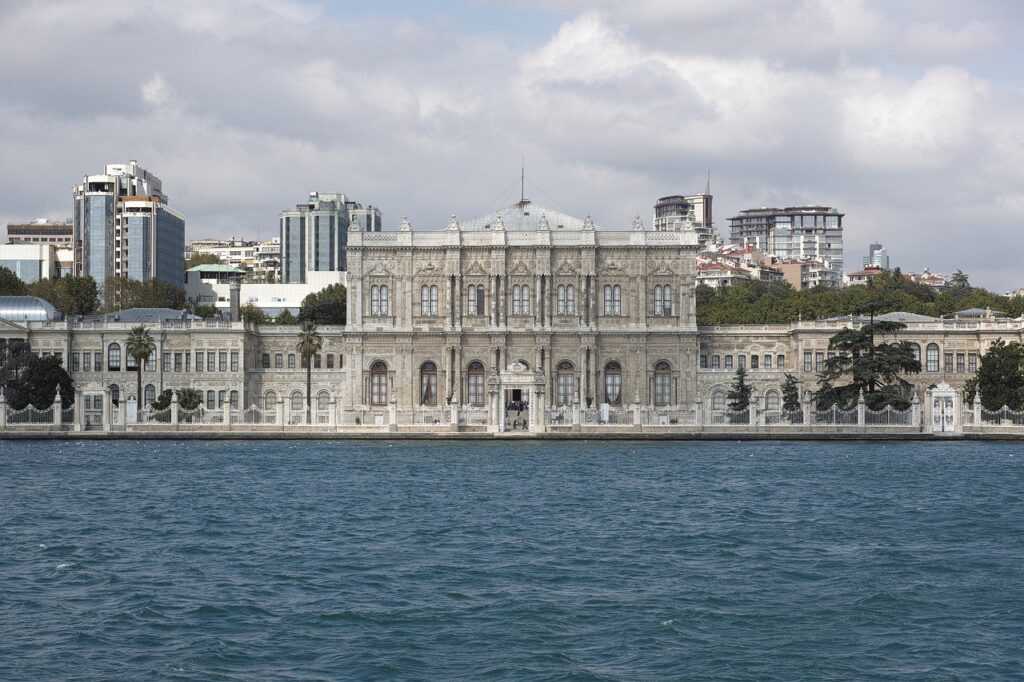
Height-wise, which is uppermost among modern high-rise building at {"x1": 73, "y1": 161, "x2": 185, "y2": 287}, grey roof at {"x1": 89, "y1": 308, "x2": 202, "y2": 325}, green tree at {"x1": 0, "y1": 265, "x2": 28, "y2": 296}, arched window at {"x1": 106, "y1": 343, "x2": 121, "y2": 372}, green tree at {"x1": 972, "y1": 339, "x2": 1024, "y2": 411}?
modern high-rise building at {"x1": 73, "y1": 161, "x2": 185, "y2": 287}

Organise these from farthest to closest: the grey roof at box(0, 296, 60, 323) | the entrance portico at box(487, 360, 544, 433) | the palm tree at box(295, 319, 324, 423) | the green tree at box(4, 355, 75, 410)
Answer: the grey roof at box(0, 296, 60, 323)
the palm tree at box(295, 319, 324, 423)
the green tree at box(4, 355, 75, 410)
the entrance portico at box(487, 360, 544, 433)

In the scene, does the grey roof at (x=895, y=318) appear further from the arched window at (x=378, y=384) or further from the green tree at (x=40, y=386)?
the green tree at (x=40, y=386)

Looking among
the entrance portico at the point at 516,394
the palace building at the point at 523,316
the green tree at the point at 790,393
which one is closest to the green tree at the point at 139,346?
the palace building at the point at 523,316

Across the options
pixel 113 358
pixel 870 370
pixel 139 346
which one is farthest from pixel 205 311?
pixel 870 370

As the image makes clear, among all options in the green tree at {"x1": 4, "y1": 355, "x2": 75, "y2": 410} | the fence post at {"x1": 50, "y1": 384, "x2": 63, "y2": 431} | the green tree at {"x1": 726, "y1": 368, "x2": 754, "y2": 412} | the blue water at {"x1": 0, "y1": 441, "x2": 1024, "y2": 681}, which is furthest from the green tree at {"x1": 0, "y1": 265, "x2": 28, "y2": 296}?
the blue water at {"x1": 0, "y1": 441, "x2": 1024, "y2": 681}

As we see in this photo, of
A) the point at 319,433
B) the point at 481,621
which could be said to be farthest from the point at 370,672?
the point at 319,433

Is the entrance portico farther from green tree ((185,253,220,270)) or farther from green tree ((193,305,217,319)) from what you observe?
green tree ((185,253,220,270))

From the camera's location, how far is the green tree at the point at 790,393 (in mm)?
71231

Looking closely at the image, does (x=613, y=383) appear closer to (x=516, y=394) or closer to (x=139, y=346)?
(x=516, y=394)

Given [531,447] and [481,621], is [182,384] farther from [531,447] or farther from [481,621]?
[481,621]

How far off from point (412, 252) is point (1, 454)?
2818 cm

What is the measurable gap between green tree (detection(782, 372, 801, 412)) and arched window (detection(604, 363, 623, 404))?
8.06 meters

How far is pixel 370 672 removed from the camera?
65.5 feet

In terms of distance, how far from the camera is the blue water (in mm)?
20719
